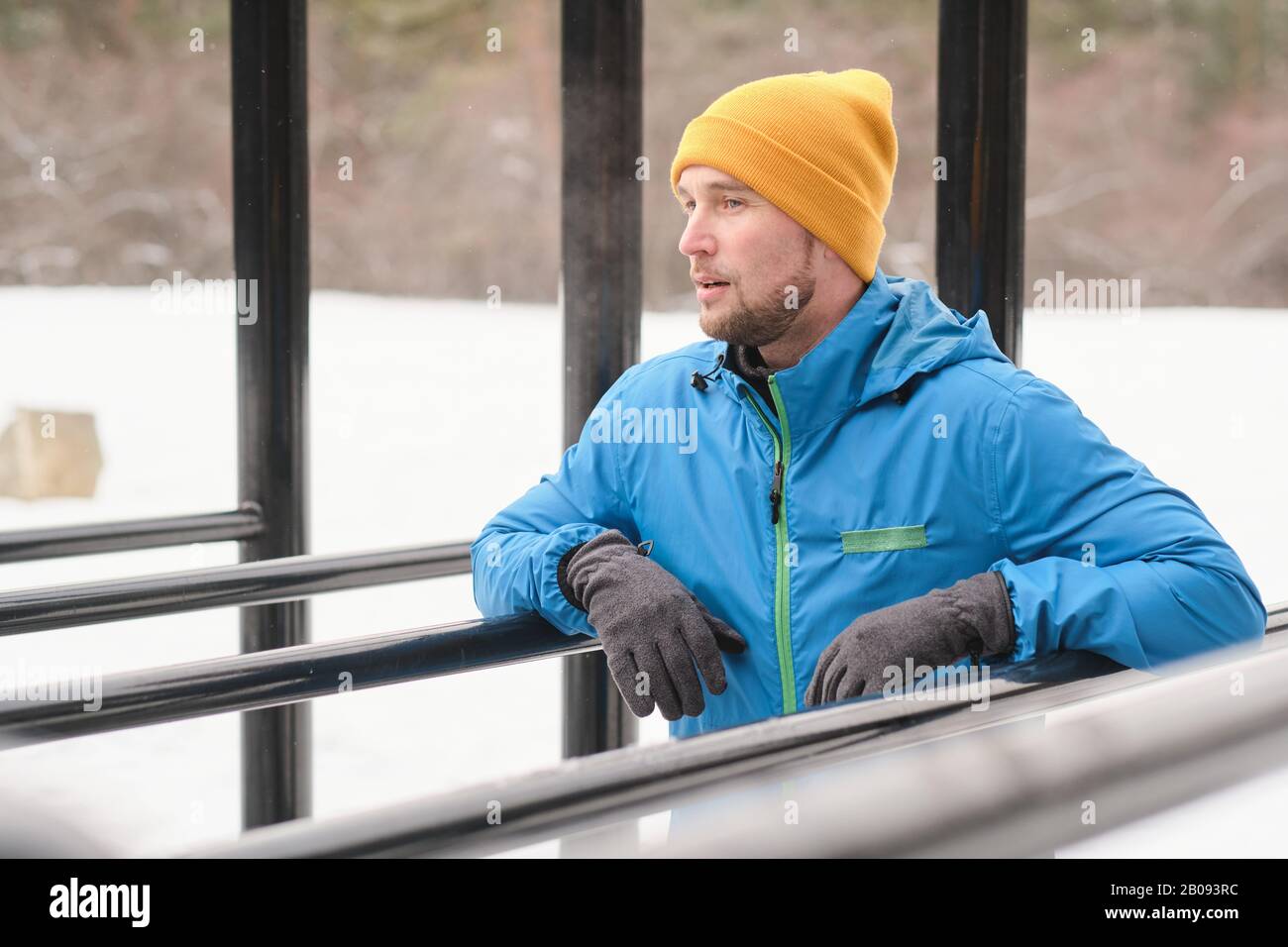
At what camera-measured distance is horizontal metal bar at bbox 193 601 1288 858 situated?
0.38m

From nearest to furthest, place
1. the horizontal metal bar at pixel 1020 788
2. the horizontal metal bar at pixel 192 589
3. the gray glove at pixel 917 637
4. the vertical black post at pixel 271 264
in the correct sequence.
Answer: the horizontal metal bar at pixel 1020 788
the gray glove at pixel 917 637
the horizontal metal bar at pixel 192 589
the vertical black post at pixel 271 264

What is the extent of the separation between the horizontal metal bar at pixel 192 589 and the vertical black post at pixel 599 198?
0.46 m

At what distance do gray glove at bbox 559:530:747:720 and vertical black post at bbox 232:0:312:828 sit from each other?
1.07 metres

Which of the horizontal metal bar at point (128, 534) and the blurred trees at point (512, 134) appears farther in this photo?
the blurred trees at point (512, 134)

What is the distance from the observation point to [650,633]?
133 centimetres

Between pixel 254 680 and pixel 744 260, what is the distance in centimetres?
88

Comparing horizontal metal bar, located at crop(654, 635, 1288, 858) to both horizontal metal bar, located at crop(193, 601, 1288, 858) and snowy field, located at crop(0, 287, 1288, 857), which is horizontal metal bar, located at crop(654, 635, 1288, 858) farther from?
snowy field, located at crop(0, 287, 1288, 857)

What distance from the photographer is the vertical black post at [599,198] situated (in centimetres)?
193

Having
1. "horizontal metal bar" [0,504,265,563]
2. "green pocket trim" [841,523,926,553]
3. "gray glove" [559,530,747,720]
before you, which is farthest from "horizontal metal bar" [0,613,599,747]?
"horizontal metal bar" [0,504,265,563]

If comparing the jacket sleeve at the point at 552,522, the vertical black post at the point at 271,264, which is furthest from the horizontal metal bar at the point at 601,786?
the vertical black post at the point at 271,264

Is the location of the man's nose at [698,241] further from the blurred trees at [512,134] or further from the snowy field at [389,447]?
the snowy field at [389,447]

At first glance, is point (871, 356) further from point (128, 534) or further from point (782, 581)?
point (128, 534)

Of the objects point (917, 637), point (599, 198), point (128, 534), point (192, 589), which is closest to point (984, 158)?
point (599, 198)
